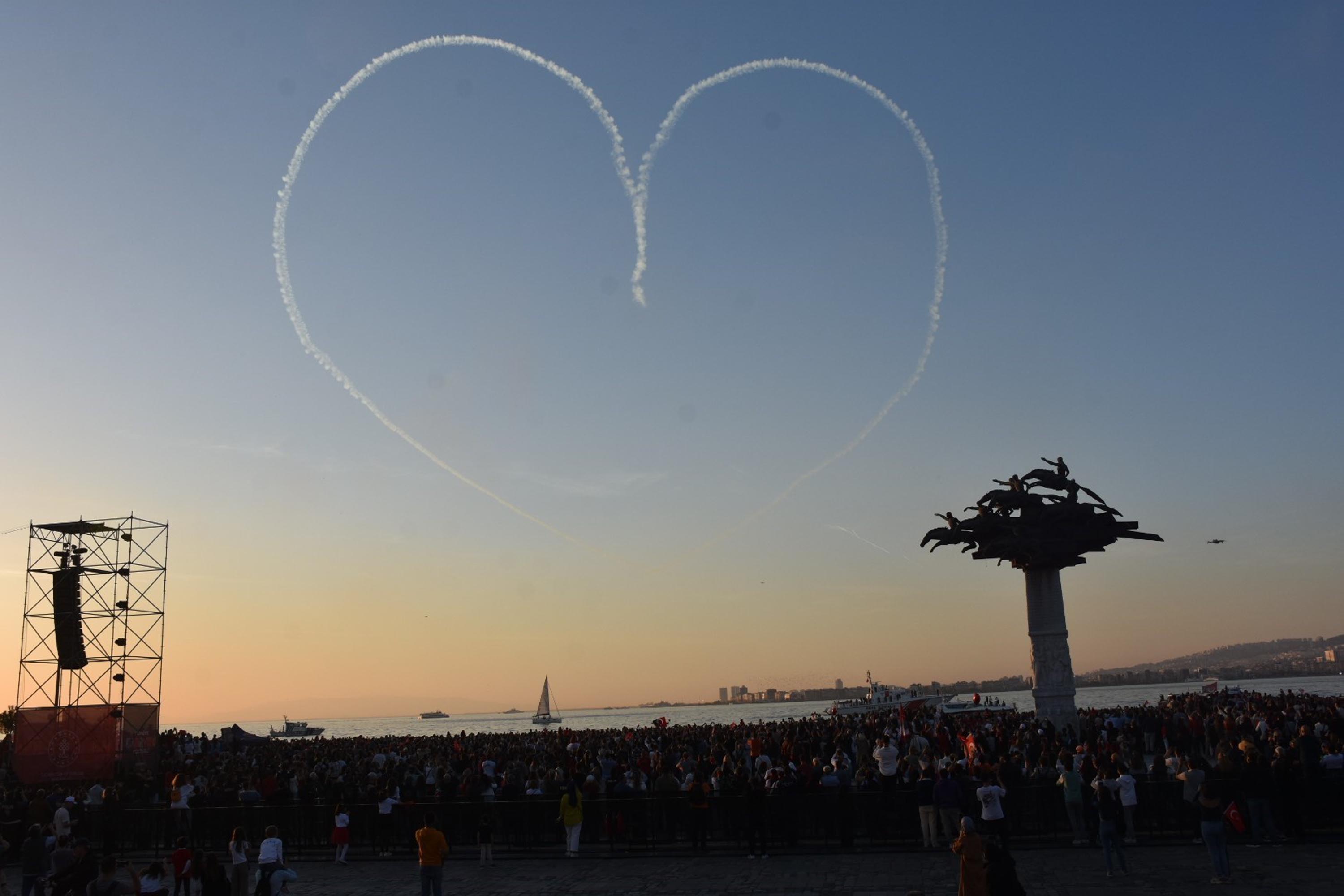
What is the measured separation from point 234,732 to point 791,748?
4247 centimetres

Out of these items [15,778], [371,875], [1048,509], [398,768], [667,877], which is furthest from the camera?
[15,778]

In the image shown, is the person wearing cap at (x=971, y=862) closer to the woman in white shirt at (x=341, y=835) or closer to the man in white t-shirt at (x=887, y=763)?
the man in white t-shirt at (x=887, y=763)

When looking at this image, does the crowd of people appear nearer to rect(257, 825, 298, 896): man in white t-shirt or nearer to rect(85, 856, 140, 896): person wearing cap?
rect(257, 825, 298, 896): man in white t-shirt

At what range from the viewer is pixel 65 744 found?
3684 cm

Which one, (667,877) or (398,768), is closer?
(667,877)

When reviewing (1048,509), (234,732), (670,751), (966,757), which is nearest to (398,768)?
(670,751)

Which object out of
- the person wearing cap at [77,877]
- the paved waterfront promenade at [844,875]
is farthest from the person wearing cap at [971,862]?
the person wearing cap at [77,877]

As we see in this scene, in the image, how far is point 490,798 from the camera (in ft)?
72.4

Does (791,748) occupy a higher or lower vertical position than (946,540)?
lower

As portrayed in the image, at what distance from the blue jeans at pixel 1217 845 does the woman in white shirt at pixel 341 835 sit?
15855 mm

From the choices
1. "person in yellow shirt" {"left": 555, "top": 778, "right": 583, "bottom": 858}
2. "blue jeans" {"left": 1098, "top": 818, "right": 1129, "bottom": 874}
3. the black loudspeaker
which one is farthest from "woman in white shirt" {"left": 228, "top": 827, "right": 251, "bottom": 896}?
the black loudspeaker

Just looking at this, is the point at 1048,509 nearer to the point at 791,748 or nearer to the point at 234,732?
the point at 791,748

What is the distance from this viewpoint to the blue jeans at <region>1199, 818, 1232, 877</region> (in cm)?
1454

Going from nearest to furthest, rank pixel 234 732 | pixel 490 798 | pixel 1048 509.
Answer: pixel 490 798 < pixel 1048 509 < pixel 234 732
